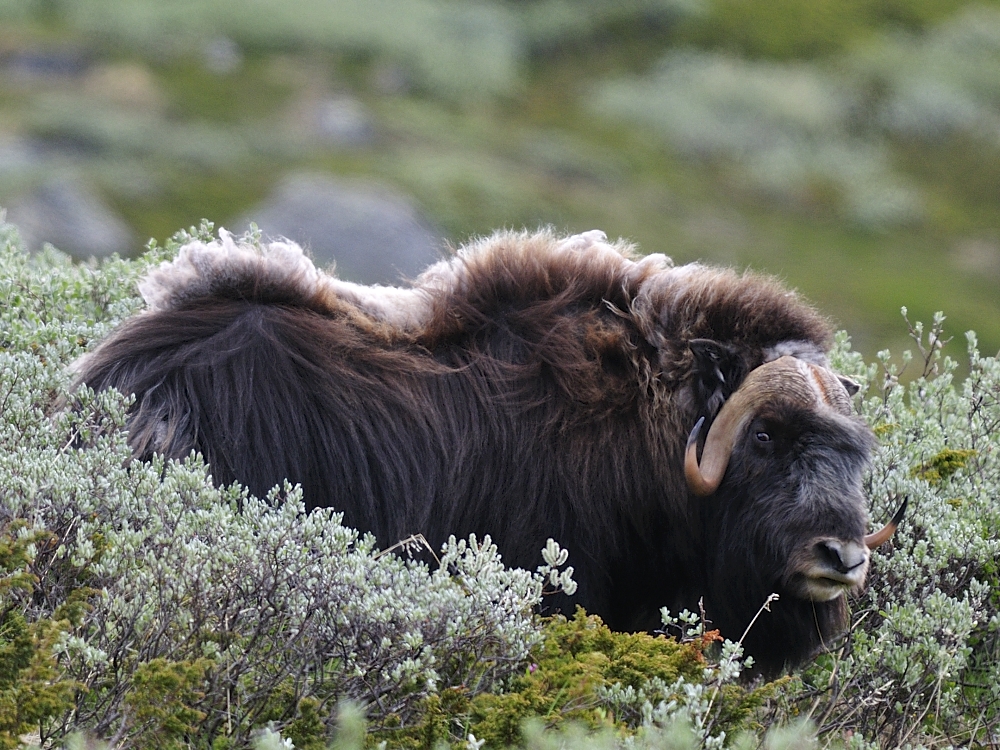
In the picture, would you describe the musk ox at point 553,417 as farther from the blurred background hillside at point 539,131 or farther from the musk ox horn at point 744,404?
the blurred background hillside at point 539,131

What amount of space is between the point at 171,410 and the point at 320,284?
25.3 inches

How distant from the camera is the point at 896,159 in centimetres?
2228

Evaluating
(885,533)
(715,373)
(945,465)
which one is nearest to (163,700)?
(715,373)

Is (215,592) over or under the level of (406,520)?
under

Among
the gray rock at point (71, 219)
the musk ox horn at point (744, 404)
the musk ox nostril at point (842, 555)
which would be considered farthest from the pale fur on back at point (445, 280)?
the gray rock at point (71, 219)

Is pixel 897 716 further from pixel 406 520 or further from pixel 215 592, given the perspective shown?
pixel 215 592

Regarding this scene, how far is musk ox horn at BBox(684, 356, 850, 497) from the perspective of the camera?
3.53 metres

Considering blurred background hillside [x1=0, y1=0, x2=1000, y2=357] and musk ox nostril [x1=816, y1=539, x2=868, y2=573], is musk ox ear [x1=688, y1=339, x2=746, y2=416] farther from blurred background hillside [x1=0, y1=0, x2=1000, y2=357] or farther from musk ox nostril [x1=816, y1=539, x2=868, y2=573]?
blurred background hillside [x1=0, y1=0, x2=1000, y2=357]

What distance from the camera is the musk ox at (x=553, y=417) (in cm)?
346

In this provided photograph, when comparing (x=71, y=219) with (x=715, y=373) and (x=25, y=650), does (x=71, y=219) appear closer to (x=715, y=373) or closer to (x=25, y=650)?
(x=715, y=373)

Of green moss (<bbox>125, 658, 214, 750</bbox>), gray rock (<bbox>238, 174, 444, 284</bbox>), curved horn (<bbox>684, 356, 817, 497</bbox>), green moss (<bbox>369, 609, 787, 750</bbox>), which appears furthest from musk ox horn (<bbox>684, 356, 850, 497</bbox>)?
gray rock (<bbox>238, 174, 444, 284</bbox>)

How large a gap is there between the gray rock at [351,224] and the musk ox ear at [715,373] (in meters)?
9.90

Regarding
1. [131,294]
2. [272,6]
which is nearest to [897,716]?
[131,294]

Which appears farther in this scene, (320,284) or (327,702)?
(320,284)
